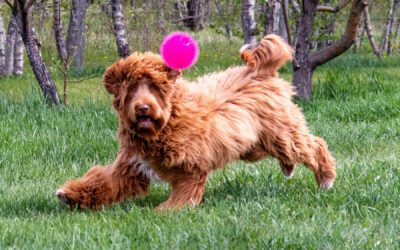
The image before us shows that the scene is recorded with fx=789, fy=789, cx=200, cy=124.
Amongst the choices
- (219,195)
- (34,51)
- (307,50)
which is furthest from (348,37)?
(219,195)

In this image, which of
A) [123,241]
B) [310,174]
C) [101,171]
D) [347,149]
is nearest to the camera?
[123,241]

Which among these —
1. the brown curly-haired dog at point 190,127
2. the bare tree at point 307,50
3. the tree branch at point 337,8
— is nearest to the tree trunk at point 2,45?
the bare tree at point 307,50

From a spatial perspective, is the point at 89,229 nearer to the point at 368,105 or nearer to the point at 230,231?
the point at 230,231

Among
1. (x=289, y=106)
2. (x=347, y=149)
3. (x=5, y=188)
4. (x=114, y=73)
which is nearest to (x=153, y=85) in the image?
(x=114, y=73)

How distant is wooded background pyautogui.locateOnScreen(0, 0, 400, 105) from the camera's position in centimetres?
877

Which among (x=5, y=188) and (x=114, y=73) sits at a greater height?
(x=114, y=73)

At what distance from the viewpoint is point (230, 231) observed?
4.02 m

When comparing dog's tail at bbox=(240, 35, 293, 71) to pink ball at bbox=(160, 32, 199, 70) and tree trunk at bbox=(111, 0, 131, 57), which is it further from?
tree trunk at bbox=(111, 0, 131, 57)

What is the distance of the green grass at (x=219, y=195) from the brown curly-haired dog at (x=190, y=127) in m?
0.15

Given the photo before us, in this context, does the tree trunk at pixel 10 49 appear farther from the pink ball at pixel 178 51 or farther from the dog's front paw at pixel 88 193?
the pink ball at pixel 178 51

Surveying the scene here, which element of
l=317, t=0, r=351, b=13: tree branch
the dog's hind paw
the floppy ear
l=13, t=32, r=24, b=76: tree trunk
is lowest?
the dog's hind paw

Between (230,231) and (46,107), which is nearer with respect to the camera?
(230,231)

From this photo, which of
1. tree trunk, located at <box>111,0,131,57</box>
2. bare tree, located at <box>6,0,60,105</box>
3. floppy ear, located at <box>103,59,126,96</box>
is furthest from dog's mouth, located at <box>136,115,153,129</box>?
tree trunk, located at <box>111,0,131,57</box>

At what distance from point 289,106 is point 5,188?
202 centimetres
